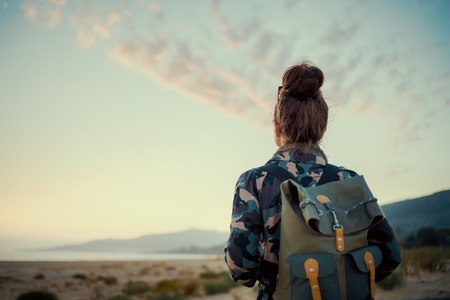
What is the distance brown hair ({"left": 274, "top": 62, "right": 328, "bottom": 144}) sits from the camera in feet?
6.57

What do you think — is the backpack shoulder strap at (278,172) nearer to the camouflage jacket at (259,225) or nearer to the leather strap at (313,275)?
the camouflage jacket at (259,225)

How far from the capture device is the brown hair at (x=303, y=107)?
6.57 feet

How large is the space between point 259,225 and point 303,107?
0.71 meters

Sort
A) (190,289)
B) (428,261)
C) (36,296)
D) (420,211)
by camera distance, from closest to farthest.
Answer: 1. (36,296)
2. (428,261)
3. (190,289)
4. (420,211)

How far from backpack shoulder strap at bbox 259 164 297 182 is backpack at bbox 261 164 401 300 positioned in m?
0.01

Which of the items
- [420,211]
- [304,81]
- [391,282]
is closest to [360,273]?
[304,81]

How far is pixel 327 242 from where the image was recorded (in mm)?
1694

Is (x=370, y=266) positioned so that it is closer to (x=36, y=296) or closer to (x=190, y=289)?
(x=36, y=296)

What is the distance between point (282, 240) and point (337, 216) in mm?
312

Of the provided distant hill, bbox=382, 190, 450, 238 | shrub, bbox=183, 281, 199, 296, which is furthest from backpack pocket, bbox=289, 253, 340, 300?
distant hill, bbox=382, 190, 450, 238

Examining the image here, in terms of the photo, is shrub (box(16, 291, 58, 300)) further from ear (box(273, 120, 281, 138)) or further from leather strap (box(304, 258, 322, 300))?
leather strap (box(304, 258, 322, 300))

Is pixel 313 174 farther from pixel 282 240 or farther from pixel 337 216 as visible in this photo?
pixel 282 240

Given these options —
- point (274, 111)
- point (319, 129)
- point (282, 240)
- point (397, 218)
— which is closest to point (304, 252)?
point (282, 240)

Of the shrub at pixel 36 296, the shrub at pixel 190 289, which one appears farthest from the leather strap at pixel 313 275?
the shrub at pixel 190 289
